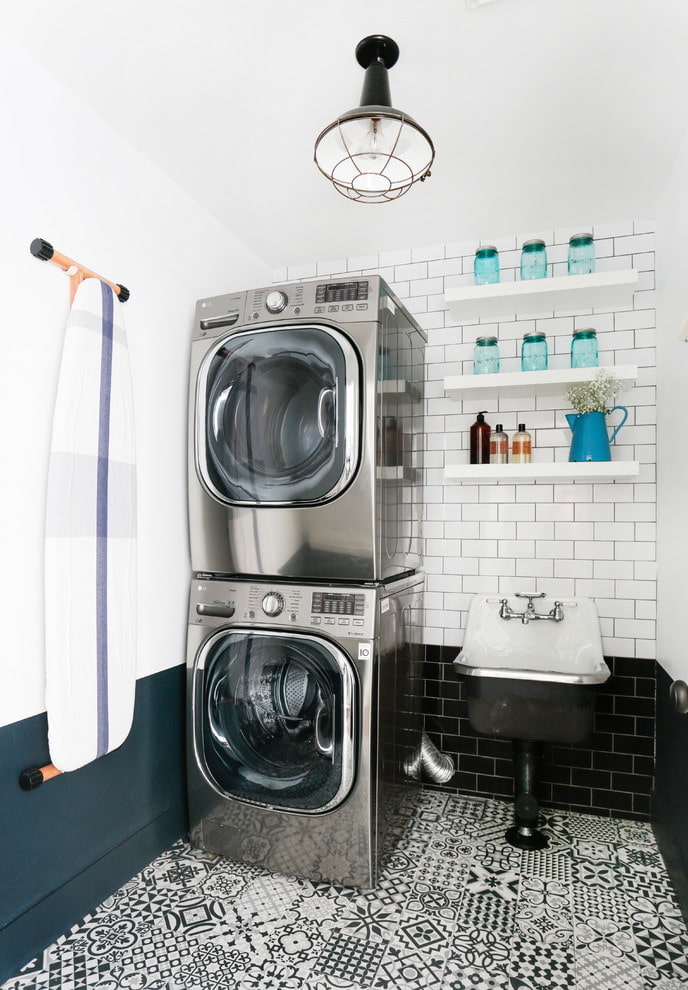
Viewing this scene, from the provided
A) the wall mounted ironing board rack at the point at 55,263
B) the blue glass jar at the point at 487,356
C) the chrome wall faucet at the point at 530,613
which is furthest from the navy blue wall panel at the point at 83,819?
the blue glass jar at the point at 487,356

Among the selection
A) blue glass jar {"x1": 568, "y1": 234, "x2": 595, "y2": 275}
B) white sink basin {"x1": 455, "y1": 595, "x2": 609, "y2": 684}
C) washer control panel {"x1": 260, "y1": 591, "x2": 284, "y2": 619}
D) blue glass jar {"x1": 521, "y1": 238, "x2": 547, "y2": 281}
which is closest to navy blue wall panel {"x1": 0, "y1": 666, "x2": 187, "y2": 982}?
washer control panel {"x1": 260, "y1": 591, "x2": 284, "y2": 619}

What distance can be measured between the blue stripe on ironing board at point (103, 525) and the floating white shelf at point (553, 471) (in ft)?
4.49

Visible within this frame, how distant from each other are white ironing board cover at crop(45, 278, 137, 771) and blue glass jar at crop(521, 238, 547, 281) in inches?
63.4

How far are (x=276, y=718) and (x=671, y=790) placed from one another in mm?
1405

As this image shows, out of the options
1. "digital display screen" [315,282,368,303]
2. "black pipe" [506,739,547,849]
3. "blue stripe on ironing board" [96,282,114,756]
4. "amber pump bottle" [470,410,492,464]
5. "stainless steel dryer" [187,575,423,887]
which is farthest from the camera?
"amber pump bottle" [470,410,492,464]

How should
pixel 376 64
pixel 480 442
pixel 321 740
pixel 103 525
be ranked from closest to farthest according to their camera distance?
pixel 376 64
pixel 103 525
pixel 321 740
pixel 480 442

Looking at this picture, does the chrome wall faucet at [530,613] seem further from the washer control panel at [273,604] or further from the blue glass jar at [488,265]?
the blue glass jar at [488,265]

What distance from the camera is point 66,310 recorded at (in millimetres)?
1880

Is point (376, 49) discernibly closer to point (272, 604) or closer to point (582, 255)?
point (582, 255)

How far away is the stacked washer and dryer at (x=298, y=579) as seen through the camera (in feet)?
6.89

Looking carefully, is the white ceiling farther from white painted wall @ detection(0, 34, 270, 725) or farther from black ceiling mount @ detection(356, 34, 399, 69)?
white painted wall @ detection(0, 34, 270, 725)

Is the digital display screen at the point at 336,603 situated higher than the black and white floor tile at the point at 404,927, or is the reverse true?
the digital display screen at the point at 336,603

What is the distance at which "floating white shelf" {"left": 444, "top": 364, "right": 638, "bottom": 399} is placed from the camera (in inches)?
96.5

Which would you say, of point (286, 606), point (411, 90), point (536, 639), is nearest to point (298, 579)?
point (286, 606)
